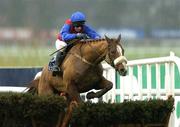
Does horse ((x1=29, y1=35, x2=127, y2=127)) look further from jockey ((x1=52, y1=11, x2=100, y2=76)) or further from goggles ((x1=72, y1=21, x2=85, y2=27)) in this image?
goggles ((x1=72, y1=21, x2=85, y2=27))

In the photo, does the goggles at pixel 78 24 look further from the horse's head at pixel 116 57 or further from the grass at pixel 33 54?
the grass at pixel 33 54

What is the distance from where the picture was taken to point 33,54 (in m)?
11.1

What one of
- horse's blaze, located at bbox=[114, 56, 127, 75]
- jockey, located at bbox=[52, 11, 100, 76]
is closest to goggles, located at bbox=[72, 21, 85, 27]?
jockey, located at bbox=[52, 11, 100, 76]

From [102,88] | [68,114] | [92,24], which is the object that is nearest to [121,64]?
[102,88]

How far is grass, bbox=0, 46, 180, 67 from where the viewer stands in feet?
35.9

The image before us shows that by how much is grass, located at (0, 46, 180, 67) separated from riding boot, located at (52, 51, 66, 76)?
178 cm

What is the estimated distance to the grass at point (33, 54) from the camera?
1095 cm

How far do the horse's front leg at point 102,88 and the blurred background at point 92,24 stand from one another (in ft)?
7.94

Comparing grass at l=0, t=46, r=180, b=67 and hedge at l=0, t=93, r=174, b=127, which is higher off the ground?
grass at l=0, t=46, r=180, b=67

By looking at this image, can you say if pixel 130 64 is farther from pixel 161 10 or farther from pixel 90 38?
pixel 161 10

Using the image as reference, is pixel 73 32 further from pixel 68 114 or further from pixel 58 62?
pixel 68 114

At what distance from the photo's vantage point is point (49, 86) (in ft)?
31.0

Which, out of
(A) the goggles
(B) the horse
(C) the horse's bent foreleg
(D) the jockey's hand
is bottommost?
(C) the horse's bent foreleg

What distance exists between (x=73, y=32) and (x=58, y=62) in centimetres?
40
